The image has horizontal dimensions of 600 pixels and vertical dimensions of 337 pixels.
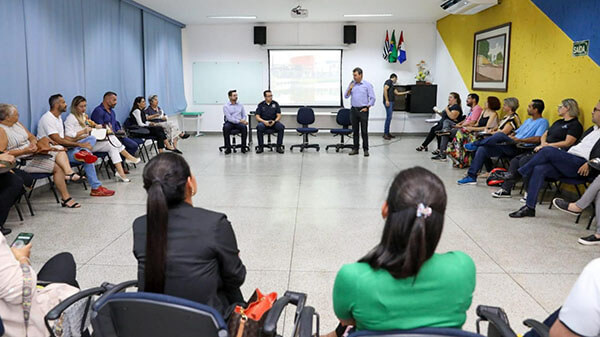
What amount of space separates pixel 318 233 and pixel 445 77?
8.08 meters

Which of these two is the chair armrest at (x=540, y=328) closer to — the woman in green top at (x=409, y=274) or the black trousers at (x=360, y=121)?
the woman in green top at (x=409, y=274)

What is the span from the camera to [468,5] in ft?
26.2

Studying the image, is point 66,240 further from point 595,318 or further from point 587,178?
point 587,178

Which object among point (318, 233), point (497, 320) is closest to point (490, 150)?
point (318, 233)

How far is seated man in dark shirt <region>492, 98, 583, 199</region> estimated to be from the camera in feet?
17.4

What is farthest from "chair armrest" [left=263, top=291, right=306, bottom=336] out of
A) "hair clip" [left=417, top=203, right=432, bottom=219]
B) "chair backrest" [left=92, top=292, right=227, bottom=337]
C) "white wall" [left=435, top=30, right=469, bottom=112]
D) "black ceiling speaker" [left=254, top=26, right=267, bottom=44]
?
"black ceiling speaker" [left=254, top=26, right=267, bottom=44]

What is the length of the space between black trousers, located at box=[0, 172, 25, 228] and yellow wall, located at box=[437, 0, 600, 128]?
235 inches

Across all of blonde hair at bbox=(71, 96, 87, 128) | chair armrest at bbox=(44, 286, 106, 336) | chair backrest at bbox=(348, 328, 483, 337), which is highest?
blonde hair at bbox=(71, 96, 87, 128)

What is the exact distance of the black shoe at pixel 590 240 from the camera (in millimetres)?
3930

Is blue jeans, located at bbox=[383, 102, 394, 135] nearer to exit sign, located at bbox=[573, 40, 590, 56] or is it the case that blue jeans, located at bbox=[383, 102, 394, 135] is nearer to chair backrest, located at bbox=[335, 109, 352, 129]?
chair backrest, located at bbox=[335, 109, 352, 129]

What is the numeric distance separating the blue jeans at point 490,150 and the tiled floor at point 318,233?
1.16ft

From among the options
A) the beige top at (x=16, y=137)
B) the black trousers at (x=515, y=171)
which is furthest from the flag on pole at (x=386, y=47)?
the beige top at (x=16, y=137)

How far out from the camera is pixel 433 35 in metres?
12.0

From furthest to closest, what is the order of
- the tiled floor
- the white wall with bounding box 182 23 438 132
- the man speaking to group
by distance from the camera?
the white wall with bounding box 182 23 438 132 → the man speaking to group → the tiled floor
